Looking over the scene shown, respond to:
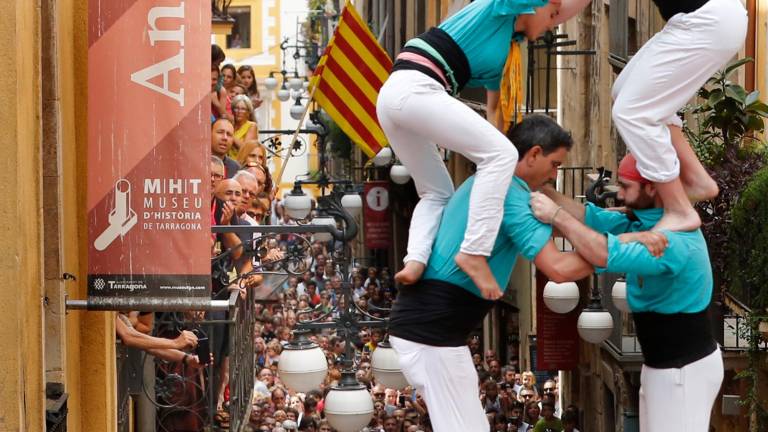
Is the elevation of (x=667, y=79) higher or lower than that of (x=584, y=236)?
higher

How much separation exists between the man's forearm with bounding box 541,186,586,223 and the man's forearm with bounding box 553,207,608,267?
30 centimetres

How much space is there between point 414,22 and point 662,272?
87.9 ft

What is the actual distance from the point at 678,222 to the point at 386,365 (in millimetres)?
4759

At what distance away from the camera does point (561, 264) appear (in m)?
6.86

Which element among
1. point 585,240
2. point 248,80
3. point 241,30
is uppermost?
point 241,30

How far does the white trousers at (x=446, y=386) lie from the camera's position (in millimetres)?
6820

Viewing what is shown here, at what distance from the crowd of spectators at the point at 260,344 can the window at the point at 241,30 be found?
38696 millimetres

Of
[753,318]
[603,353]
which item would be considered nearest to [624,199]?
[753,318]

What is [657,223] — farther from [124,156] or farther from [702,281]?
[124,156]

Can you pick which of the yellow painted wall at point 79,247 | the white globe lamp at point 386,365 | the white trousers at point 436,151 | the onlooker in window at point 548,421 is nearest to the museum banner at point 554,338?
the onlooker in window at point 548,421

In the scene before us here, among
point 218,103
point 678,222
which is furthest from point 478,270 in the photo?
point 218,103

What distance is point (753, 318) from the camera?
38.7 feet

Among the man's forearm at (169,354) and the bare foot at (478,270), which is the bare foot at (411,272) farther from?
the man's forearm at (169,354)

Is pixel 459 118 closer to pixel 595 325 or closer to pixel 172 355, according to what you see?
pixel 172 355
